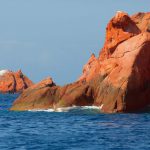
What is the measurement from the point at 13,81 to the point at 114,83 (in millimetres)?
133373

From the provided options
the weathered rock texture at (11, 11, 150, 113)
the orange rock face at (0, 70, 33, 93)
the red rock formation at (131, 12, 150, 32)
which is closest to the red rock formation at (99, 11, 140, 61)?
the weathered rock texture at (11, 11, 150, 113)

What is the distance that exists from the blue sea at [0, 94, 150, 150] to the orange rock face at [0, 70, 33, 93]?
5135 inches

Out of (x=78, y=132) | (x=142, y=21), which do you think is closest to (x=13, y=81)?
(x=142, y=21)

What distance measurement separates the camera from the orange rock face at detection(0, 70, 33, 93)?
18825cm

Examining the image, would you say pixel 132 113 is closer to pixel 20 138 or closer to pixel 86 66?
pixel 20 138

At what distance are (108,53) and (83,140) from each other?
121ft

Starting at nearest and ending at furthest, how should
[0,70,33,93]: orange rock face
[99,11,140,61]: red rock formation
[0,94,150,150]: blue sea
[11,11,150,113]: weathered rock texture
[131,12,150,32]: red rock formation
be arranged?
[0,94,150,150]: blue sea → [11,11,150,113]: weathered rock texture → [99,11,140,61]: red rock formation → [131,12,150,32]: red rock formation → [0,70,33,93]: orange rock face

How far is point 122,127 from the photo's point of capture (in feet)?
143

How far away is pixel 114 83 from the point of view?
59.4m

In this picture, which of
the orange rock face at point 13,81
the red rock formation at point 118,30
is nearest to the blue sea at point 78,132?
the red rock formation at point 118,30

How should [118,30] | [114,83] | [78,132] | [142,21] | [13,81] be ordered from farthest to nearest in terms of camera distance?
1. [13,81]
2. [142,21]
3. [118,30]
4. [114,83]
5. [78,132]

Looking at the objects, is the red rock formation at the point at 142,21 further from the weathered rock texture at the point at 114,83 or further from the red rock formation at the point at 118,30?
the weathered rock texture at the point at 114,83

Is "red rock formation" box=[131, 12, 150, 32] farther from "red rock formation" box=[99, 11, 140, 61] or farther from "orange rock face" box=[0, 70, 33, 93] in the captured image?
"orange rock face" box=[0, 70, 33, 93]

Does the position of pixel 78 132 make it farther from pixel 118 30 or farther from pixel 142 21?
pixel 142 21
